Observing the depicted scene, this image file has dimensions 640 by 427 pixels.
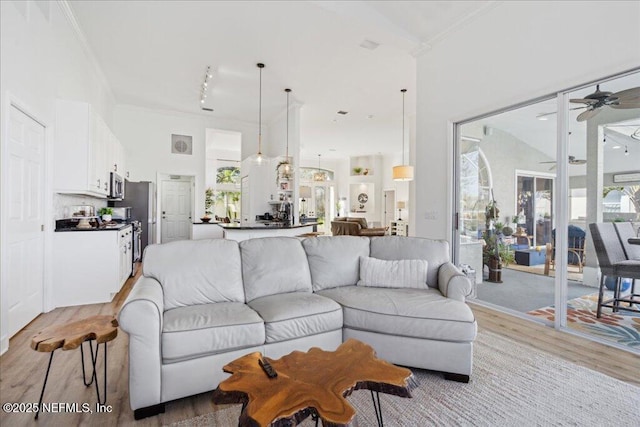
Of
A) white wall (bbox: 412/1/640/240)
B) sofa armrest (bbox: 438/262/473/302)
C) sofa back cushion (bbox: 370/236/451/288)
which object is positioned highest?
white wall (bbox: 412/1/640/240)

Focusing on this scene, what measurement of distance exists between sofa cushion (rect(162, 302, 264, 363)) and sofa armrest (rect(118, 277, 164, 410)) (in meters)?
0.06

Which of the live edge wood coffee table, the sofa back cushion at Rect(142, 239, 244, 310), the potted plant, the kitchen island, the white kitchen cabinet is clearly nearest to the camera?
the live edge wood coffee table

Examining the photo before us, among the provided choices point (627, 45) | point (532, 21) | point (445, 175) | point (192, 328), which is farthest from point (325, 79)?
point (192, 328)

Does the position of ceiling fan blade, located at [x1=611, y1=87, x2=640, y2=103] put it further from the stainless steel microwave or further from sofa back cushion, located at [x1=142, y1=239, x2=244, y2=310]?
the stainless steel microwave

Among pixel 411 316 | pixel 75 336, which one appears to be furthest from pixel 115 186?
pixel 411 316

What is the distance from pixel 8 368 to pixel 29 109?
7.70 ft

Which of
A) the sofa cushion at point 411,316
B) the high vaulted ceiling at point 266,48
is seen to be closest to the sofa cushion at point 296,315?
the sofa cushion at point 411,316

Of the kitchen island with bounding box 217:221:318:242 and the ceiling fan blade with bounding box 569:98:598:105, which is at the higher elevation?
the ceiling fan blade with bounding box 569:98:598:105

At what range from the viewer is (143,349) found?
175 centimetres

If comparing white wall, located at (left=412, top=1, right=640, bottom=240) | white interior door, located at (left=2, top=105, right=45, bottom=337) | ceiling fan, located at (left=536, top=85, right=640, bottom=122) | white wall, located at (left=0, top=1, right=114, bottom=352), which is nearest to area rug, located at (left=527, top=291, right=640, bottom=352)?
white wall, located at (left=412, top=1, right=640, bottom=240)

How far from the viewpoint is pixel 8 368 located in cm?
235

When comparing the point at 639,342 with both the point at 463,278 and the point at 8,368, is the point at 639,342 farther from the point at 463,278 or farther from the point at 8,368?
the point at 8,368

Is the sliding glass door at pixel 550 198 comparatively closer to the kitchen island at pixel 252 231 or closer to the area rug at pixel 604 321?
the area rug at pixel 604 321

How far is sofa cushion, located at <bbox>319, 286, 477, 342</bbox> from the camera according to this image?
2.15 meters
